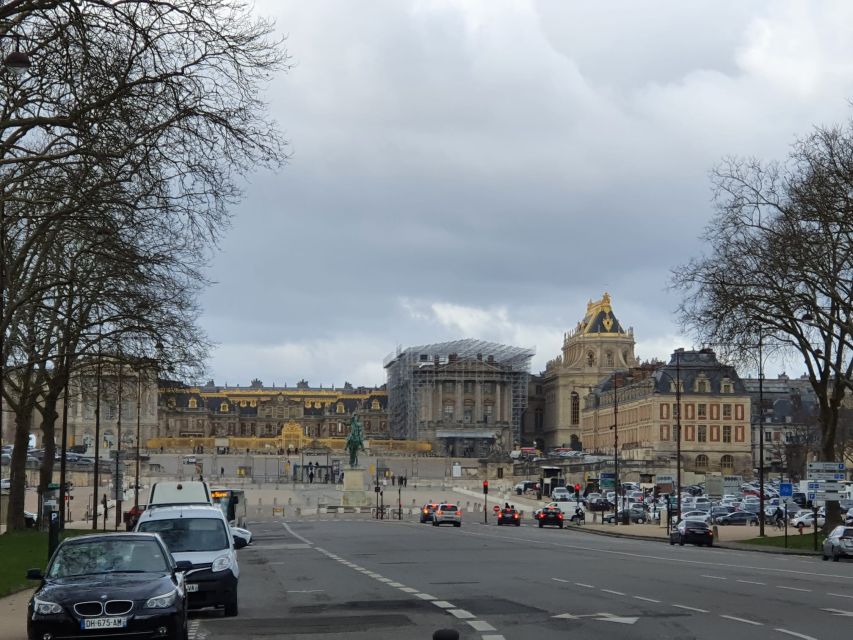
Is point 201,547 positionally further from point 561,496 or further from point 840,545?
point 561,496

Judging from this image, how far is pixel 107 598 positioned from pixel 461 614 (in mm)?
6164

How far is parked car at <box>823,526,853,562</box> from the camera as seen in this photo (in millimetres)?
43469

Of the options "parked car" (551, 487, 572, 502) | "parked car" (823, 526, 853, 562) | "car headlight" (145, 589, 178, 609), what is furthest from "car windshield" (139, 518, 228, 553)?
"parked car" (551, 487, 572, 502)

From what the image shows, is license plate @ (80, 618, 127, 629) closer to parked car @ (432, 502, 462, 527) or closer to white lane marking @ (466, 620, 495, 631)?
white lane marking @ (466, 620, 495, 631)

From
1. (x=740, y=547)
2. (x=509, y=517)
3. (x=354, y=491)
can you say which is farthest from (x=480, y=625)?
(x=354, y=491)

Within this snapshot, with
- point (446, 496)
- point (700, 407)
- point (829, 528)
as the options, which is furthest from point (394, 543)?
point (700, 407)

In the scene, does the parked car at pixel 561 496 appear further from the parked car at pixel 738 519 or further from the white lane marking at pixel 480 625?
the white lane marking at pixel 480 625

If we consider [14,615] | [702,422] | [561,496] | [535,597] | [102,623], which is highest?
[702,422]

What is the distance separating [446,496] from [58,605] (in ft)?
411

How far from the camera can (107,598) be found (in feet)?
49.6

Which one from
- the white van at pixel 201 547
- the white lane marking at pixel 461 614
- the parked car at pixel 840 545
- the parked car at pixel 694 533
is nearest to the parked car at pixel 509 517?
the parked car at pixel 694 533

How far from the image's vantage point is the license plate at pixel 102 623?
15.0m

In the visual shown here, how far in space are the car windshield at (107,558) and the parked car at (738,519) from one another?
75.5 meters

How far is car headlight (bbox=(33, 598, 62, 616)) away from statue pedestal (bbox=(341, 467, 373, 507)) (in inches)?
3927
